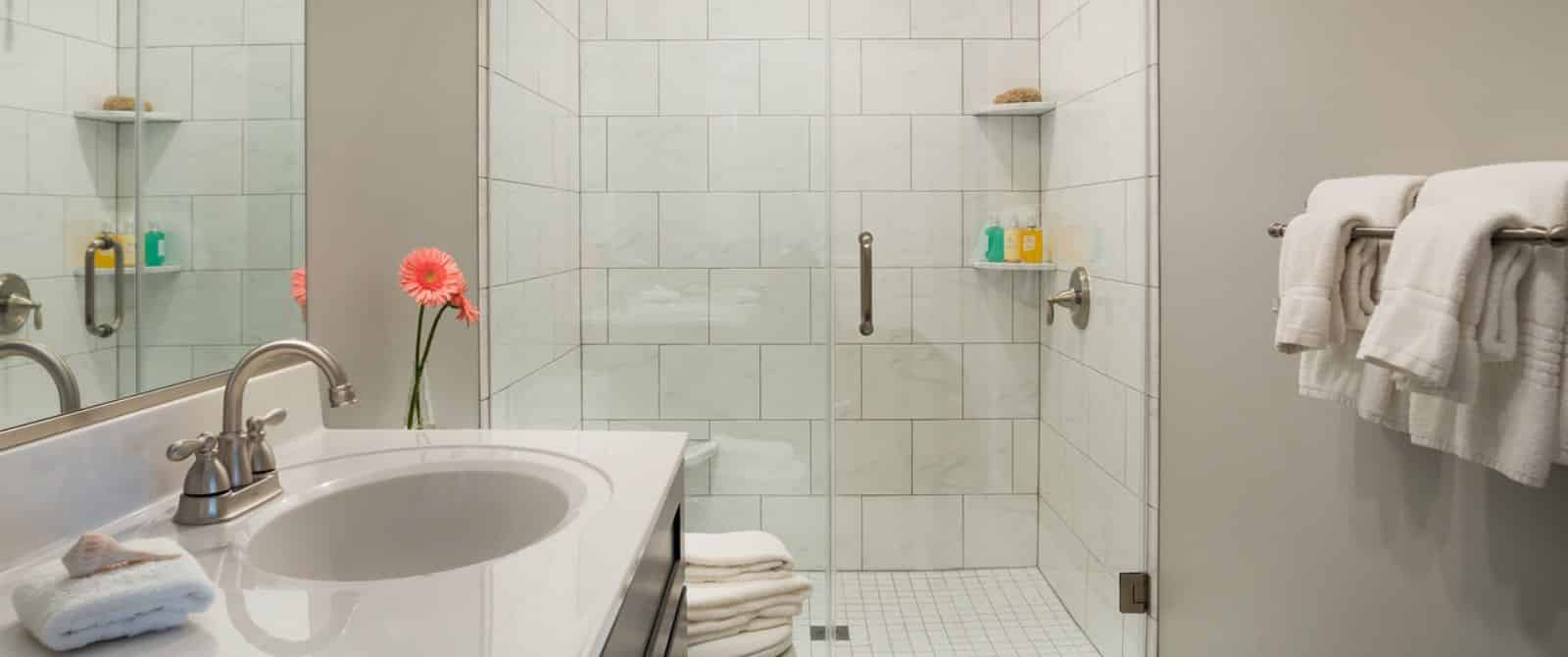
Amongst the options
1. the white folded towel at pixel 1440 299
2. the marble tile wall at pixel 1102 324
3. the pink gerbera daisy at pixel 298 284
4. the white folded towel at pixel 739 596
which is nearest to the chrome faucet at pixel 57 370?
the pink gerbera daisy at pixel 298 284

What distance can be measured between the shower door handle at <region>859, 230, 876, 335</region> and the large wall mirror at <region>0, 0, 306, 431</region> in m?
1.41

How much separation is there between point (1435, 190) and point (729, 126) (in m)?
1.45

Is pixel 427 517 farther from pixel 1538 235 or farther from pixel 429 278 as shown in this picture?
pixel 1538 235

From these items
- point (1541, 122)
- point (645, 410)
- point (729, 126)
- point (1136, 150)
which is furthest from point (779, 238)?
point (1541, 122)

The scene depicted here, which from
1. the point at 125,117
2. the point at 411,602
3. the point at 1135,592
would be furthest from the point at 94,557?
the point at 1135,592

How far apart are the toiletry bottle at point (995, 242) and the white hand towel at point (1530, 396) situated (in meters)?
1.40

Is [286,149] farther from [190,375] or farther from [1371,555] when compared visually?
[1371,555]

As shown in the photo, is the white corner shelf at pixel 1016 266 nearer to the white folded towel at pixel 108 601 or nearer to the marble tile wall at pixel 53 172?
the marble tile wall at pixel 53 172

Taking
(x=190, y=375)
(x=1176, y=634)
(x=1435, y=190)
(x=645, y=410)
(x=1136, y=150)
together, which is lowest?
(x=1176, y=634)

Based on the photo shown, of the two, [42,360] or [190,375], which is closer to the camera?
[42,360]

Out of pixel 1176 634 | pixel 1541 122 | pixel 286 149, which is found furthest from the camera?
pixel 1176 634

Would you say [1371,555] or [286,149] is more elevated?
[286,149]

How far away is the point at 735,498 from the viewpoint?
223cm

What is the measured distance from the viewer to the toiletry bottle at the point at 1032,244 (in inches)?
95.7
